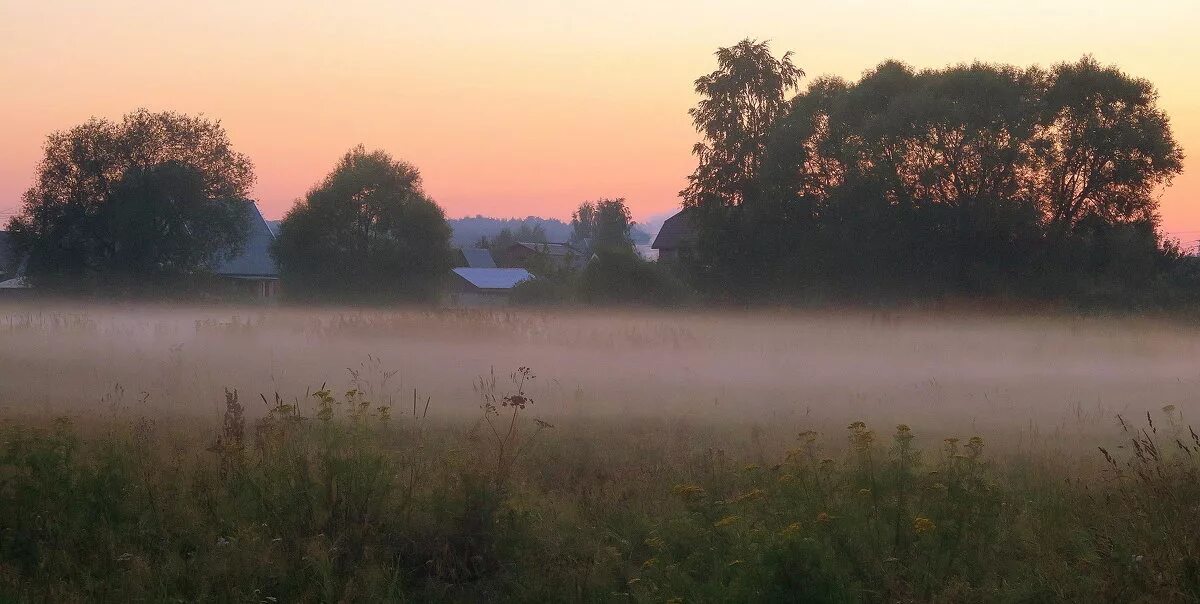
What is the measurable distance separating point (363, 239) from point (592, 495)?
160ft

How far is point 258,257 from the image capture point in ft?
195

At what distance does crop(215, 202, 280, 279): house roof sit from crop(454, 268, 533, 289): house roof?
1593 cm

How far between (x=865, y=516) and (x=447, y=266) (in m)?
51.0

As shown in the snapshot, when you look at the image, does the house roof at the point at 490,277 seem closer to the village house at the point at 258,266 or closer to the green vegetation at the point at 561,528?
the village house at the point at 258,266

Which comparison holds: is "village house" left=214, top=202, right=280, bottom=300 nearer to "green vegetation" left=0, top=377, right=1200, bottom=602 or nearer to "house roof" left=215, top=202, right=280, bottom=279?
"house roof" left=215, top=202, right=280, bottom=279

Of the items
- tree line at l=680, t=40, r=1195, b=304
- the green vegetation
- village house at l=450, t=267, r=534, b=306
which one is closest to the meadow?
the green vegetation

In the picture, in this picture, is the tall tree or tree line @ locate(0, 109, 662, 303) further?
tree line @ locate(0, 109, 662, 303)

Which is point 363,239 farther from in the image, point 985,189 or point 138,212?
point 985,189

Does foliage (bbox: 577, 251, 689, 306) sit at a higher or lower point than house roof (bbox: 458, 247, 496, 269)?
lower

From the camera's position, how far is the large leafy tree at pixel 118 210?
43.0 metres

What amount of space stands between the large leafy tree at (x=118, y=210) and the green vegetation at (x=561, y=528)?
3782cm

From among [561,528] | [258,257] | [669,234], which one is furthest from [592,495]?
[669,234]

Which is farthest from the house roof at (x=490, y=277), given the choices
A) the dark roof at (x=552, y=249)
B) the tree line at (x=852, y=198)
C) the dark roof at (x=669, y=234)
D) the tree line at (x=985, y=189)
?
the tree line at (x=985, y=189)

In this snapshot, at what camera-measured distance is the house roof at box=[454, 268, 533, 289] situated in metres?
75.4
